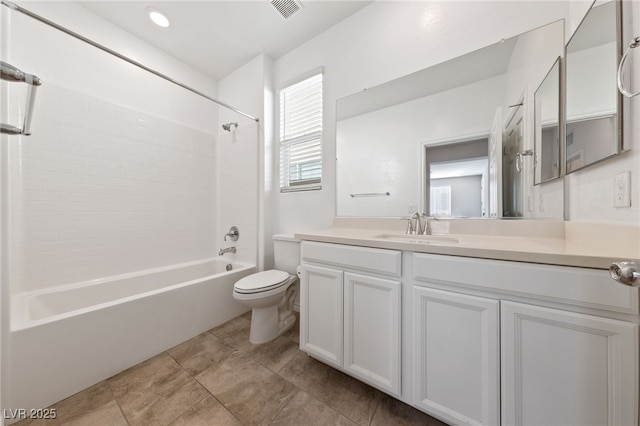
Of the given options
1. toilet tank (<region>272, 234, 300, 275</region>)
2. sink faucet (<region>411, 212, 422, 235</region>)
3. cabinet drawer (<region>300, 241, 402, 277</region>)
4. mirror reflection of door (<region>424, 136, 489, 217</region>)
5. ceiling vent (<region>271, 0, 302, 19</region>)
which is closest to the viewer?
cabinet drawer (<region>300, 241, 402, 277</region>)

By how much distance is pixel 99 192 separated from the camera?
179 cm

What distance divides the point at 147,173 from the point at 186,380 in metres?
1.86

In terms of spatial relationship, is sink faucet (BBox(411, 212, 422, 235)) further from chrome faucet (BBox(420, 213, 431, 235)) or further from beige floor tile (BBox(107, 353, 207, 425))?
beige floor tile (BBox(107, 353, 207, 425))

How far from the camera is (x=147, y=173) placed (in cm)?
208

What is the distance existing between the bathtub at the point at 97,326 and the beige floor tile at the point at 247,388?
0.50 m

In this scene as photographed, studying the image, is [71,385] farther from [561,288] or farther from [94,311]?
[561,288]

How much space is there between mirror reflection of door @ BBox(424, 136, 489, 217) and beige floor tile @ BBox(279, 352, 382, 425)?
1152 millimetres

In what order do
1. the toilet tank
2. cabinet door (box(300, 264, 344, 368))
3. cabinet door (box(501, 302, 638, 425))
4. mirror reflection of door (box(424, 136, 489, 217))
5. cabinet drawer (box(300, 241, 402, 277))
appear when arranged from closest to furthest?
cabinet door (box(501, 302, 638, 425)) → cabinet drawer (box(300, 241, 402, 277)) → cabinet door (box(300, 264, 344, 368)) → mirror reflection of door (box(424, 136, 489, 217)) → the toilet tank

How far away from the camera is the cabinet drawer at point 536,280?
24.0 inches

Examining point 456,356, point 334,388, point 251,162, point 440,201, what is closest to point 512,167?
point 440,201

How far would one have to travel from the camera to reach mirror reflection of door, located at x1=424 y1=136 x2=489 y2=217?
1294 millimetres

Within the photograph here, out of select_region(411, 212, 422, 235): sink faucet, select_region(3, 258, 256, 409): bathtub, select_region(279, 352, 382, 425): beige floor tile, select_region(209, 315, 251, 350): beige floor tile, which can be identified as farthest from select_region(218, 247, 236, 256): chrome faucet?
select_region(411, 212, 422, 235): sink faucet

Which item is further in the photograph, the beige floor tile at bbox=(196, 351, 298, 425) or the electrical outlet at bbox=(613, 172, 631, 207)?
the beige floor tile at bbox=(196, 351, 298, 425)

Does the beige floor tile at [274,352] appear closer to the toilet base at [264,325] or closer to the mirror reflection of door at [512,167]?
the toilet base at [264,325]
